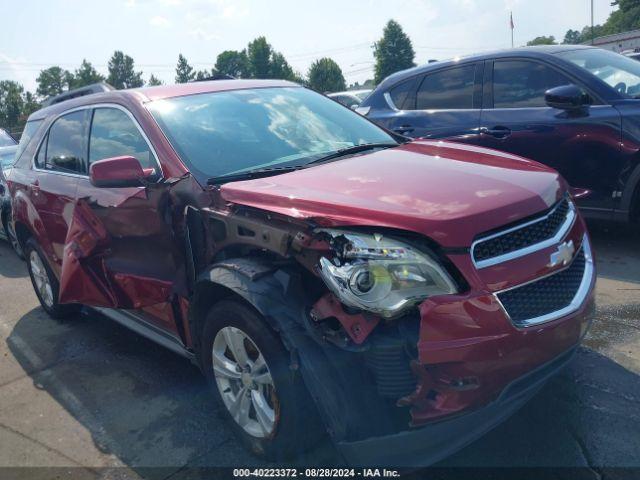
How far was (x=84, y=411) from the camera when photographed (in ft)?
11.6

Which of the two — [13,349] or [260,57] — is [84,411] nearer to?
[13,349]

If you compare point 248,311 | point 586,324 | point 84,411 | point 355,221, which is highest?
point 355,221

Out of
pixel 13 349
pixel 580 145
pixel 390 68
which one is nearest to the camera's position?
pixel 13 349

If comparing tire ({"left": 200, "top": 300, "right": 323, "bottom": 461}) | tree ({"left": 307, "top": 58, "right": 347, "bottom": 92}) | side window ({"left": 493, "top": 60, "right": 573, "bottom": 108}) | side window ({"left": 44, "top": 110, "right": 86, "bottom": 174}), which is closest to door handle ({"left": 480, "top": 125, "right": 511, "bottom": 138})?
side window ({"left": 493, "top": 60, "right": 573, "bottom": 108})

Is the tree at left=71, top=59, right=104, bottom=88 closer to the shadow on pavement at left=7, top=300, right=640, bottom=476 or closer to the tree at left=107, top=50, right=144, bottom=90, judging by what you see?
the tree at left=107, top=50, right=144, bottom=90

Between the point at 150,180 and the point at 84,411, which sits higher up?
the point at 150,180

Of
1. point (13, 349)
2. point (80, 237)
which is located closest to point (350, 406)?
point (80, 237)

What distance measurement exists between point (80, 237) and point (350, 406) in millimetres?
2366

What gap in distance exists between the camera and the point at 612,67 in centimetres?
539

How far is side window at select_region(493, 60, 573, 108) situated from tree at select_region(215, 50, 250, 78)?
243 ft

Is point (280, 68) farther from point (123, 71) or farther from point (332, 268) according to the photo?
point (332, 268)

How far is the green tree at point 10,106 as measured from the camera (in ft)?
188

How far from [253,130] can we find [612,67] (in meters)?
3.83

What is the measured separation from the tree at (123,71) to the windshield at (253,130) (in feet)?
277
